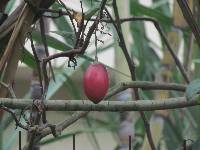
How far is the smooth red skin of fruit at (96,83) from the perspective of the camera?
21.8 inches

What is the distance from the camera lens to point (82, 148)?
307 cm

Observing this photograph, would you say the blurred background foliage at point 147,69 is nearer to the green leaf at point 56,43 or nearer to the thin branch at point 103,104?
the green leaf at point 56,43

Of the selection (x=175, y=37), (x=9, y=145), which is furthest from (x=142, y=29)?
(x=9, y=145)

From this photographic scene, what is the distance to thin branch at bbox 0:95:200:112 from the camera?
61 centimetres

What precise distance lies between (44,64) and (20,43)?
0.46ft

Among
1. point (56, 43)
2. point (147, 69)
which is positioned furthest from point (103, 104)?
point (147, 69)

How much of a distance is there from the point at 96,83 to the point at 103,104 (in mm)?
77

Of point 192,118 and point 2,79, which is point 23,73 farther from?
point 2,79

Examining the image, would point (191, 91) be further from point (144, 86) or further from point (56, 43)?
point (56, 43)

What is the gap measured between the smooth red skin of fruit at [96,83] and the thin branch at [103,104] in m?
0.05

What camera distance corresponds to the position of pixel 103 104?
24.8 inches

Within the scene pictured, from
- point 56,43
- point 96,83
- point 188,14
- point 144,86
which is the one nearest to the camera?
point 96,83

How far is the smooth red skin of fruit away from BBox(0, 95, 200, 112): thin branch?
5 cm

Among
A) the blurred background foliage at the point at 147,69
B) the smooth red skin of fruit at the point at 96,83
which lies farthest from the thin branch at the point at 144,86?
the smooth red skin of fruit at the point at 96,83
